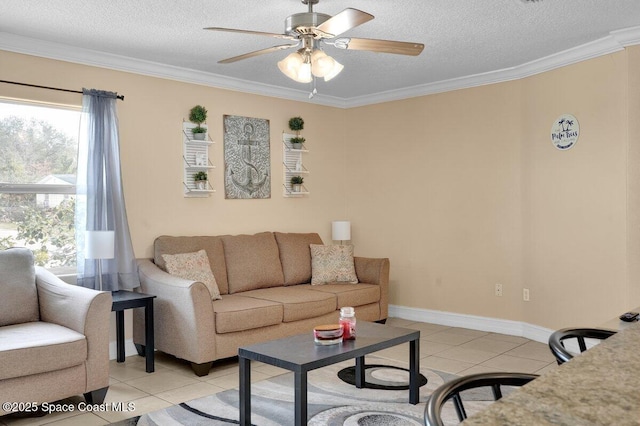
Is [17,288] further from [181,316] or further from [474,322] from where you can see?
[474,322]

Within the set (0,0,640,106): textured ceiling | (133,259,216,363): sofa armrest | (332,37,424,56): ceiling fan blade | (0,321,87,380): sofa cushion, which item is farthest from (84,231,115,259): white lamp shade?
(332,37,424,56): ceiling fan blade

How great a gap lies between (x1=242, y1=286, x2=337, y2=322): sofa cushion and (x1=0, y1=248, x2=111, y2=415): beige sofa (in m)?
1.56

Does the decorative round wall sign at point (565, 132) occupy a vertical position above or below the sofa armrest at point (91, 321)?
above

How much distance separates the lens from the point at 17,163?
4.29m

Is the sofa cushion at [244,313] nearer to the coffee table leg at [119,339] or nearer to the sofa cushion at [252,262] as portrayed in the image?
the sofa cushion at [252,262]

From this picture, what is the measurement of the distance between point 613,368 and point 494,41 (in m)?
3.80

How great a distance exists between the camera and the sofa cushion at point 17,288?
12.0 feet

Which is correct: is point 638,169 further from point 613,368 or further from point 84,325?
point 84,325

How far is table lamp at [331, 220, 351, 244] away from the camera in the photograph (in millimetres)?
6285

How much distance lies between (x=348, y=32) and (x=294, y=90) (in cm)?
200

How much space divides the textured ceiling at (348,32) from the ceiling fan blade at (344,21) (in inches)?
18.3

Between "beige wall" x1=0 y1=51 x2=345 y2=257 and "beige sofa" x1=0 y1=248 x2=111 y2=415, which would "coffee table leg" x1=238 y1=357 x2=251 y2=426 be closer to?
"beige sofa" x1=0 y1=248 x2=111 y2=415

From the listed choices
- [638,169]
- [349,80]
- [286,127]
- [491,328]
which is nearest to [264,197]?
[286,127]

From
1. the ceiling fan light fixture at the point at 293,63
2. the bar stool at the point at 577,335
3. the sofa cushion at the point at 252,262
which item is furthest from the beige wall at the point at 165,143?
the bar stool at the point at 577,335
